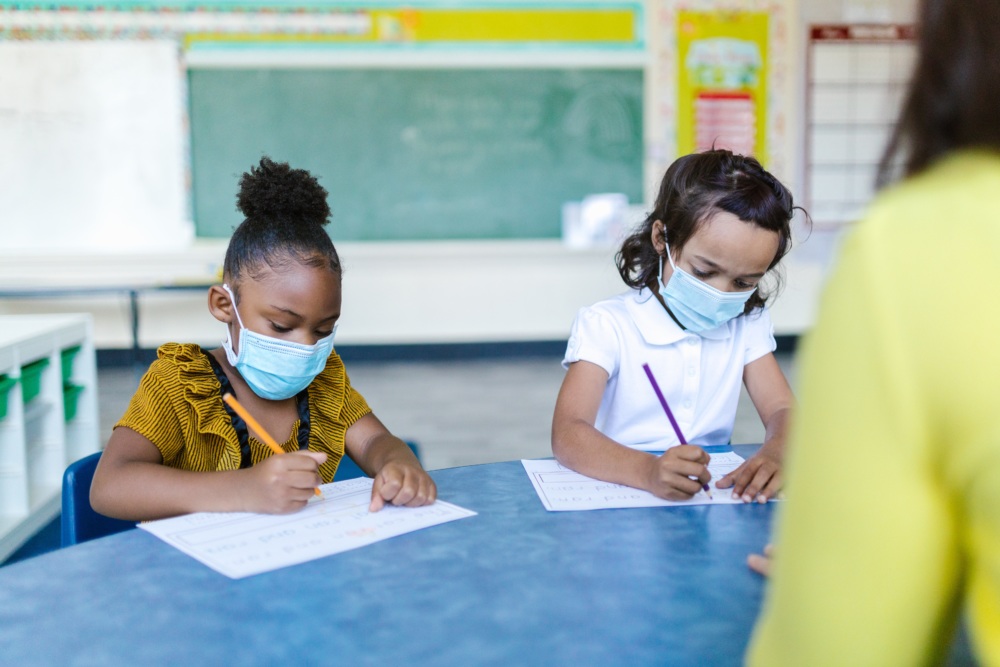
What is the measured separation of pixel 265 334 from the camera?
1138 millimetres

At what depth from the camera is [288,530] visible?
81 cm

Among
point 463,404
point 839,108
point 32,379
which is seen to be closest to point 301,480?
point 32,379

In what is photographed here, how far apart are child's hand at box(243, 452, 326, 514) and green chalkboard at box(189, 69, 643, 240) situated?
4043 millimetres

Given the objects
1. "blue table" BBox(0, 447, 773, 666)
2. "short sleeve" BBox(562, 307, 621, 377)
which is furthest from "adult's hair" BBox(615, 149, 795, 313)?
"blue table" BBox(0, 447, 773, 666)

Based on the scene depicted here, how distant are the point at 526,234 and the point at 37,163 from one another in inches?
110

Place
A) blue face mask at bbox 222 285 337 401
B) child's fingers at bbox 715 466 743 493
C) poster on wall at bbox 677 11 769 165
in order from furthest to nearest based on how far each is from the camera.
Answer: poster on wall at bbox 677 11 769 165, blue face mask at bbox 222 285 337 401, child's fingers at bbox 715 466 743 493

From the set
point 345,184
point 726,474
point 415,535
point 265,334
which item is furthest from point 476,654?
point 345,184

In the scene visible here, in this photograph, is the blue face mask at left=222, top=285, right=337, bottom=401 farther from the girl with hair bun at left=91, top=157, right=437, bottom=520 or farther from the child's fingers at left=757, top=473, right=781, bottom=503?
the child's fingers at left=757, top=473, right=781, bottom=503

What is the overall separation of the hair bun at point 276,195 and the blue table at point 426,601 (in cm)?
53

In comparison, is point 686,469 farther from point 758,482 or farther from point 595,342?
point 595,342

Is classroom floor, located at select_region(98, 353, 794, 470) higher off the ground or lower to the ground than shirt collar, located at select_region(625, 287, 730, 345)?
lower

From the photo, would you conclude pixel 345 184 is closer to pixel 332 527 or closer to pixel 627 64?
pixel 627 64

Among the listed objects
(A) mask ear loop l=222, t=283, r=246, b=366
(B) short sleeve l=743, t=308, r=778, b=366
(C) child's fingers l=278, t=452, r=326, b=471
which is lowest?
(C) child's fingers l=278, t=452, r=326, b=471

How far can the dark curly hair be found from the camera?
1.15 metres
